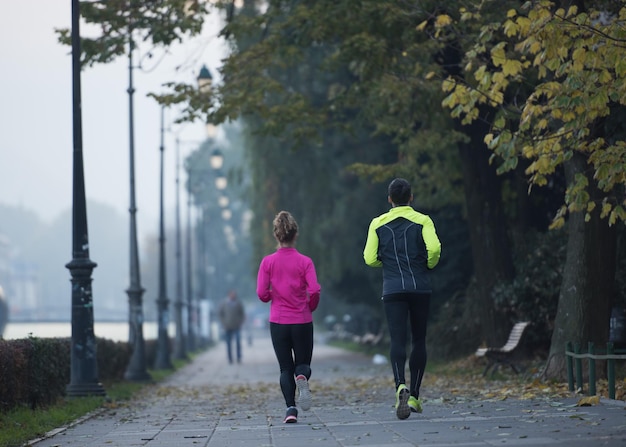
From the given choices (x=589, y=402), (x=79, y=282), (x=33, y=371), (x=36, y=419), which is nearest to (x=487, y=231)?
(x=79, y=282)

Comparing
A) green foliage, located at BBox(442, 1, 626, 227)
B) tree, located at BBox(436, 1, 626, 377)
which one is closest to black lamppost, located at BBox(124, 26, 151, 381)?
tree, located at BBox(436, 1, 626, 377)

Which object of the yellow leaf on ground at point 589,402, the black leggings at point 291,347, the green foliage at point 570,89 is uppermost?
the green foliage at point 570,89

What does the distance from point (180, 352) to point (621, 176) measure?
94.1ft

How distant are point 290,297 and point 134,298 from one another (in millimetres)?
15027

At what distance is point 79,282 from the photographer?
681 inches

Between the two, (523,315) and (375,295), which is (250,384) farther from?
(375,295)

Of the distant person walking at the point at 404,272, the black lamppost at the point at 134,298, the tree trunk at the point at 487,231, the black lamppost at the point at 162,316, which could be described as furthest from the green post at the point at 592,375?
the black lamppost at the point at 162,316

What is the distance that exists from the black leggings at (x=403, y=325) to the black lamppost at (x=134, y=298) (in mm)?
13551

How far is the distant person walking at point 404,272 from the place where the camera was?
1132 cm

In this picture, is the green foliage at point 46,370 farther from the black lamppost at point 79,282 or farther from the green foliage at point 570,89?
the green foliage at point 570,89

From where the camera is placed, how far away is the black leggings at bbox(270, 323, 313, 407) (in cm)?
1175

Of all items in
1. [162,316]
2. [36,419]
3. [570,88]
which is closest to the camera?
[36,419]

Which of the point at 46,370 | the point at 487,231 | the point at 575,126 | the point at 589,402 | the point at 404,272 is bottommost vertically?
the point at 589,402

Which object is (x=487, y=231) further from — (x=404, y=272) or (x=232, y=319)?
(x=232, y=319)
